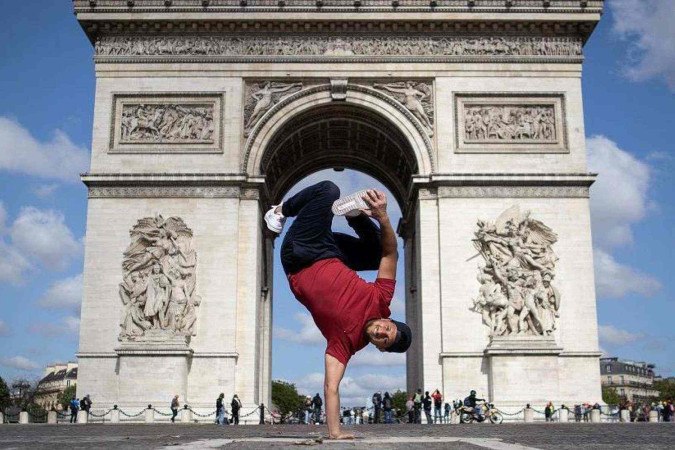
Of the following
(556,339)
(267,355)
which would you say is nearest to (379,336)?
(556,339)

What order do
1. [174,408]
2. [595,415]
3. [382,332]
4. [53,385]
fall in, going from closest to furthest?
1. [382,332]
2. [174,408]
3. [595,415]
4. [53,385]

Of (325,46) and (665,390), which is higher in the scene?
(325,46)

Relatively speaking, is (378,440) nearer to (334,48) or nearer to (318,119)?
(334,48)

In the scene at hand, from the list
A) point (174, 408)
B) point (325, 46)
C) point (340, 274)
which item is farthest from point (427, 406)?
point (340, 274)

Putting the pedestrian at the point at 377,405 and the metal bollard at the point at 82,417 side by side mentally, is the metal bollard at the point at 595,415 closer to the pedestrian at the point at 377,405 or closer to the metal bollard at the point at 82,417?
the pedestrian at the point at 377,405

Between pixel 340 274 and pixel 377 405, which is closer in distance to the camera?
pixel 340 274

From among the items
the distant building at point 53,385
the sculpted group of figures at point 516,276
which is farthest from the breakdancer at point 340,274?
the distant building at point 53,385
